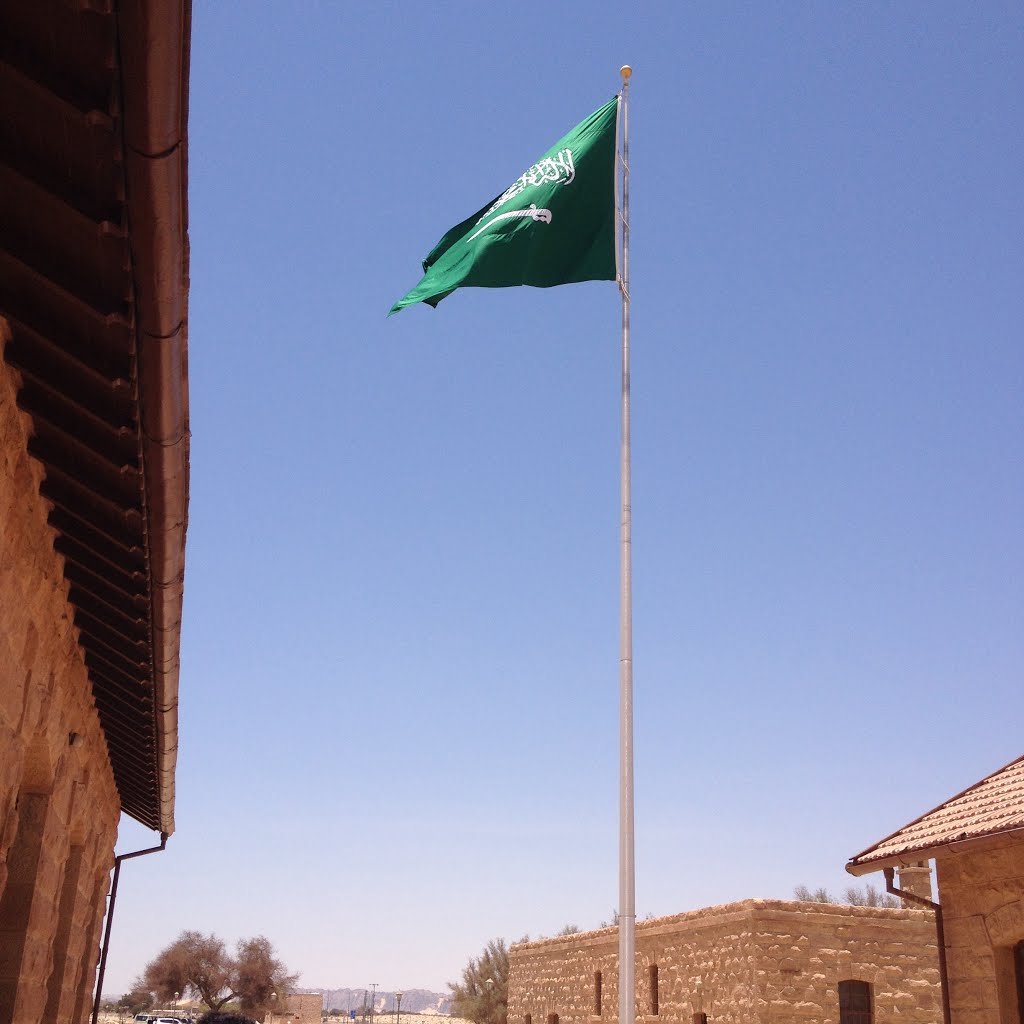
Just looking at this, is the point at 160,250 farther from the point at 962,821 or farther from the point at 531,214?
the point at 962,821

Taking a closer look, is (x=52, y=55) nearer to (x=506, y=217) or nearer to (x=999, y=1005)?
(x=506, y=217)

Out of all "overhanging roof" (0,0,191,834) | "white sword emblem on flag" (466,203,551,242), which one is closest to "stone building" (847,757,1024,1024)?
"white sword emblem on flag" (466,203,551,242)

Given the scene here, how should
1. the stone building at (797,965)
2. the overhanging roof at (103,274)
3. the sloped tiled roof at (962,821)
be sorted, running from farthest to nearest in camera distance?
the stone building at (797,965) < the sloped tiled roof at (962,821) < the overhanging roof at (103,274)

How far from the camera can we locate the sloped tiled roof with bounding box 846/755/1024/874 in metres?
10.6

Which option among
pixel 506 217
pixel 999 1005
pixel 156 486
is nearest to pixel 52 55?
pixel 156 486

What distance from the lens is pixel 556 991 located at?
85.6 ft

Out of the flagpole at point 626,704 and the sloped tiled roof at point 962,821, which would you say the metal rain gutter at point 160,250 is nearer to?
the flagpole at point 626,704

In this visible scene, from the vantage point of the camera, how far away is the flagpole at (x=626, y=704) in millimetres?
8180

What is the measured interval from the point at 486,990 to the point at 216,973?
37320mm

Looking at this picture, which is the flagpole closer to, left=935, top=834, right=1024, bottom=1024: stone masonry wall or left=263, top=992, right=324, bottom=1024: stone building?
left=935, top=834, right=1024, bottom=1024: stone masonry wall

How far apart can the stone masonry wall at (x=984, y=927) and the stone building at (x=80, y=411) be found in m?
7.88

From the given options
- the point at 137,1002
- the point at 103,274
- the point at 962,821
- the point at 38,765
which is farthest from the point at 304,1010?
the point at 103,274

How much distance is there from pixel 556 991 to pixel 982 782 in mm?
16195

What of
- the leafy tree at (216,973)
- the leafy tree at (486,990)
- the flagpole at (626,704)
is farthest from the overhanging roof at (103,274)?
the leafy tree at (216,973)
